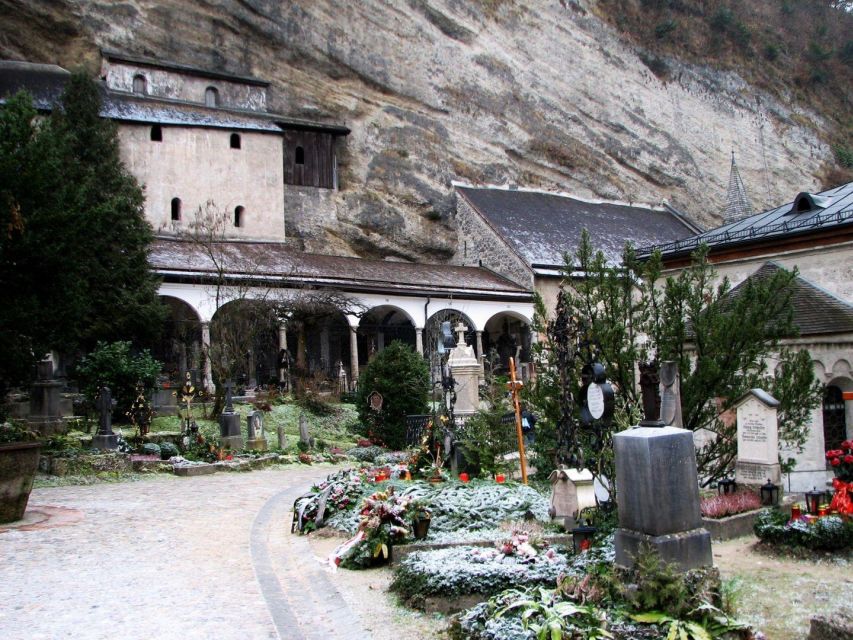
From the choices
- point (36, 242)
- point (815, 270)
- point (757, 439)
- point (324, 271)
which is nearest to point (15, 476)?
point (36, 242)

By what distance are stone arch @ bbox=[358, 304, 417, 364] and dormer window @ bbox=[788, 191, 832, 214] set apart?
629 inches

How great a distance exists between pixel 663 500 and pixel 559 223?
34139 millimetres

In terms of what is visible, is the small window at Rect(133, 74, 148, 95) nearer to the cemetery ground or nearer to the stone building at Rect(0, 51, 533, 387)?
the stone building at Rect(0, 51, 533, 387)

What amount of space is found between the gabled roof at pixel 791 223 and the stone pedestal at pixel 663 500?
12.1 metres

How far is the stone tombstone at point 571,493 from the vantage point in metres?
7.95

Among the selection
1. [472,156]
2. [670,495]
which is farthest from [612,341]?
[472,156]

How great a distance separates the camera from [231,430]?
57.6 feet

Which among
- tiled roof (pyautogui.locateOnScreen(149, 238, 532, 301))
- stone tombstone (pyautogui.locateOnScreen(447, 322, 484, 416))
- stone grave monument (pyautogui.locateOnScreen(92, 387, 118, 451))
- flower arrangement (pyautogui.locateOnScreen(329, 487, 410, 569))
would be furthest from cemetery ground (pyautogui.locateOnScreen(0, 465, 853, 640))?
tiled roof (pyautogui.locateOnScreen(149, 238, 532, 301))

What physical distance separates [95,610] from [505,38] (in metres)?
44.3

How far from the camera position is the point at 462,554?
22.6 feet

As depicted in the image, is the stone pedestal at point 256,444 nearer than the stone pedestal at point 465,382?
No

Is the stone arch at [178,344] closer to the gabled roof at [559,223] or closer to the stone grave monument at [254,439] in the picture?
the stone grave monument at [254,439]

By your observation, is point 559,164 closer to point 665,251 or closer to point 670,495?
point 665,251

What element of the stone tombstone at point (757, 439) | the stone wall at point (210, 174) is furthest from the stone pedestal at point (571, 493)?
the stone wall at point (210, 174)
